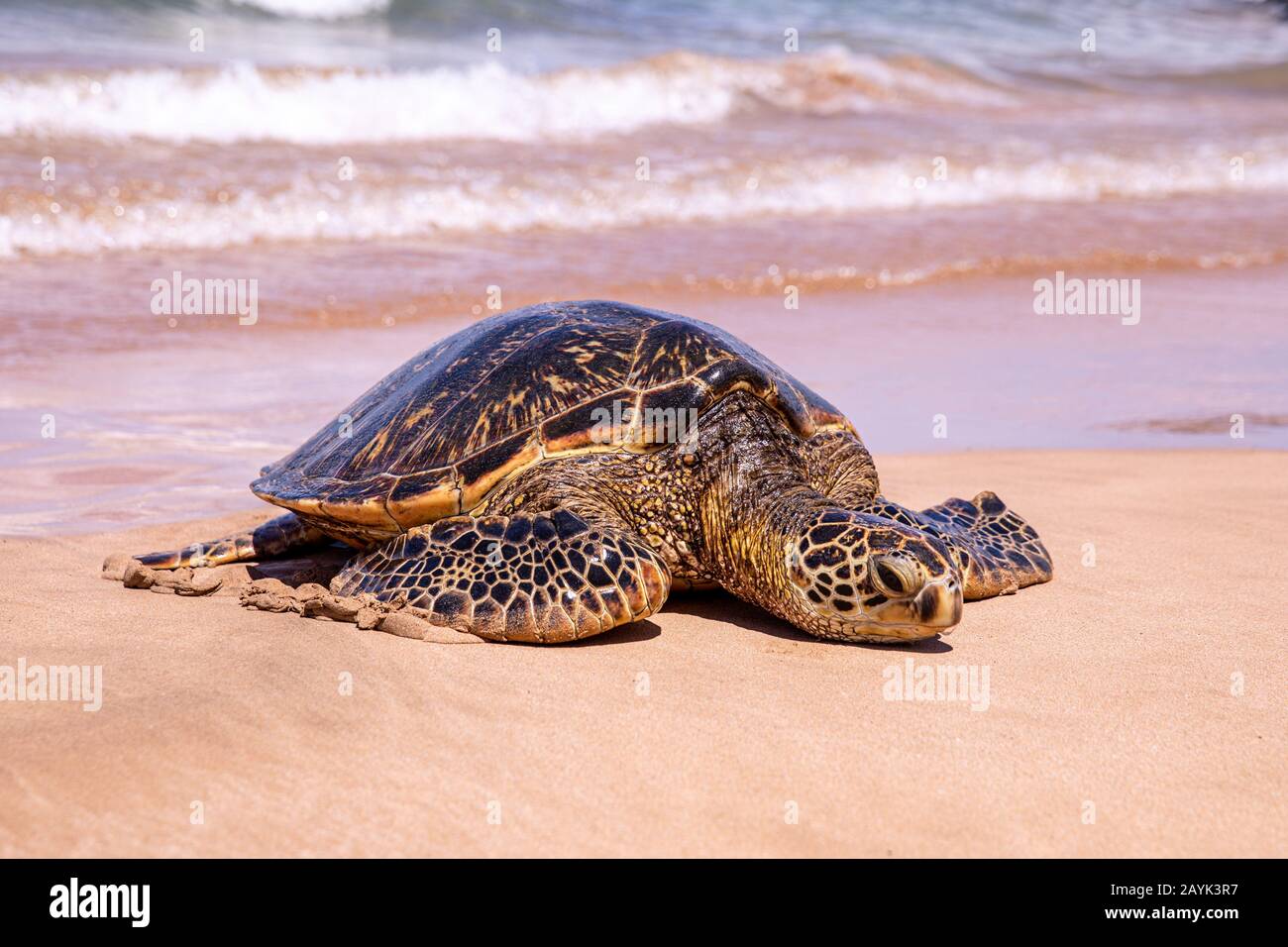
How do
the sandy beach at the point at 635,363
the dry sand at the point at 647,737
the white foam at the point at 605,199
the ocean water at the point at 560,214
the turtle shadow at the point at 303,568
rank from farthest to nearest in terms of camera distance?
the white foam at the point at 605,199, the ocean water at the point at 560,214, the turtle shadow at the point at 303,568, the sandy beach at the point at 635,363, the dry sand at the point at 647,737

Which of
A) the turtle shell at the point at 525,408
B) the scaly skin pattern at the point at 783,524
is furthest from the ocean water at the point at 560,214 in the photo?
the scaly skin pattern at the point at 783,524

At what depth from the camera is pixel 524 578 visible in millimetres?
4566

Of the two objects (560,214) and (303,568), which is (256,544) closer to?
(303,568)

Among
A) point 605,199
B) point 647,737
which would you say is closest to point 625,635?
point 647,737

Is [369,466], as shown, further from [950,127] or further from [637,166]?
[950,127]

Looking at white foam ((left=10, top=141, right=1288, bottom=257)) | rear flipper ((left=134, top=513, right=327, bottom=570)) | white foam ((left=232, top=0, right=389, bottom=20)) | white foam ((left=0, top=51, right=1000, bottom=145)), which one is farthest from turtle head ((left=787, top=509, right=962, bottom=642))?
white foam ((left=232, top=0, right=389, bottom=20))

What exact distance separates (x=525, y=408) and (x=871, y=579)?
160 cm

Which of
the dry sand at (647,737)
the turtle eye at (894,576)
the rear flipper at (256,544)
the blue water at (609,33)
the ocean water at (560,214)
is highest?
the blue water at (609,33)

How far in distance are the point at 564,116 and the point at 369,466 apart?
15.2m

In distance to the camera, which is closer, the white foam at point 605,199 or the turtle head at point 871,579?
the turtle head at point 871,579

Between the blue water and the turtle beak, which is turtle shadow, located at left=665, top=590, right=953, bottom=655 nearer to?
the turtle beak

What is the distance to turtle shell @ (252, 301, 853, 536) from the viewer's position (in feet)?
16.7

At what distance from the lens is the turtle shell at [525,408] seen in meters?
5.10

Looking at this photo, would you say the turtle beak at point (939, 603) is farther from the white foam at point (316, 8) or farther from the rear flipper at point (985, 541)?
the white foam at point (316, 8)
